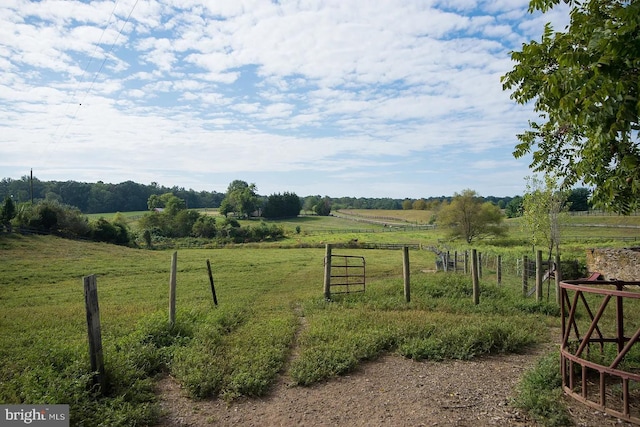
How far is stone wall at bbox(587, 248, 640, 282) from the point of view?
63.1ft

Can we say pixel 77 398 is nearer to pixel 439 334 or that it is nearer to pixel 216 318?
pixel 216 318

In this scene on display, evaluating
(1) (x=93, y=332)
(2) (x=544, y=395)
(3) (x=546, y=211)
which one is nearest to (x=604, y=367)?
(2) (x=544, y=395)

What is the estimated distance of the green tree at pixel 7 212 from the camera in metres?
44.3

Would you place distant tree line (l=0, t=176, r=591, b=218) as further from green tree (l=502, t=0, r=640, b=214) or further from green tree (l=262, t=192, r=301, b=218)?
green tree (l=502, t=0, r=640, b=214)

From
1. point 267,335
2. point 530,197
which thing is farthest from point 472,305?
point 530,197

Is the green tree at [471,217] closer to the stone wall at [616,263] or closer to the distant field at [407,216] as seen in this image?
the distant field at [407,216]

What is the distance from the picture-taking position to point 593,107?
4168 millimetres

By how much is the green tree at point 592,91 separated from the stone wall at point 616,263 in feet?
49.3

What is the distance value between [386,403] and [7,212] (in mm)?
53915

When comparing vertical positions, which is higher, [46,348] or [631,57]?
[631,57]

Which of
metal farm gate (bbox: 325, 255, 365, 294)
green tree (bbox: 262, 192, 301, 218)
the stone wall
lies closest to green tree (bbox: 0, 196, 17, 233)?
metal farm gate (bbox: 325, 255, 365, 294)

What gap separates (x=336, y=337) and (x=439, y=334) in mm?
2185

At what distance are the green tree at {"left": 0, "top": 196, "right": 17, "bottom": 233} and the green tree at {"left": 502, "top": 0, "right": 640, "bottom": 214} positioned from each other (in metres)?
51.9

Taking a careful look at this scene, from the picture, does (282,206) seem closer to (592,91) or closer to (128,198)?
(128,198)
